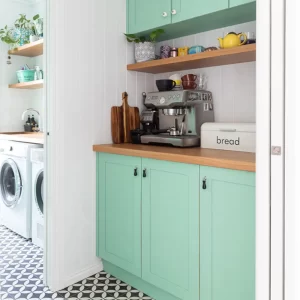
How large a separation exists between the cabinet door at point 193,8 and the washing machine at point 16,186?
162cm

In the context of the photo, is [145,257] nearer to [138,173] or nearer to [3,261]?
[138,173]

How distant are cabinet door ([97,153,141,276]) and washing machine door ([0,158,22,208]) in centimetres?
113

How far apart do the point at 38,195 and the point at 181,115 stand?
56.1 inches

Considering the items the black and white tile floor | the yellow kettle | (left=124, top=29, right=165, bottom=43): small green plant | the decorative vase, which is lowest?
the black and white tile floor

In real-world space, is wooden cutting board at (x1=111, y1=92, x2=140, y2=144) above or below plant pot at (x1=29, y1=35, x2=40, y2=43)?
below

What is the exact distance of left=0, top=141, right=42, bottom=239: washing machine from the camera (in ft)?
10.3

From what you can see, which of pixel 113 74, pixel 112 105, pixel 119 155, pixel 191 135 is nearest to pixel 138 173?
pixel 119 155

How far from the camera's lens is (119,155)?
229cm

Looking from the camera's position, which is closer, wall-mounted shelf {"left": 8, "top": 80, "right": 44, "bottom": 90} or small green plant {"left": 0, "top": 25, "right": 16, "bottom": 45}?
wall-mounted shelf {"left": 8, "top": 80, "right": 44, "bottom": 90}

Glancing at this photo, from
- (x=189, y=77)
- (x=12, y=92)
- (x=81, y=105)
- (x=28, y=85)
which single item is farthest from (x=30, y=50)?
(x=189, y=77)

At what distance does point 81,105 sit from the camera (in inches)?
94.2

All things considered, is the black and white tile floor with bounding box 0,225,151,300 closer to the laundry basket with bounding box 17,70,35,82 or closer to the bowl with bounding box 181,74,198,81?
the bowl with bounding box 181,74,198,81
